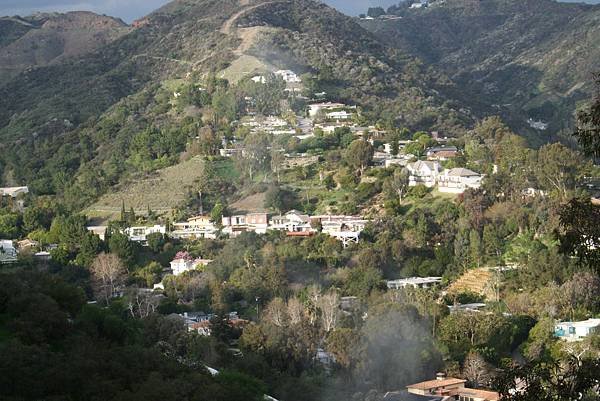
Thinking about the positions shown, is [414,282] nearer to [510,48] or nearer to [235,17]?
[235,17]

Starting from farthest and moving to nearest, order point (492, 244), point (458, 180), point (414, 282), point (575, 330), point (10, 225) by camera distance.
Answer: point (10, 225) → point (458, 180) → point (492, 244) → point (414, 282) → point (575, 330)

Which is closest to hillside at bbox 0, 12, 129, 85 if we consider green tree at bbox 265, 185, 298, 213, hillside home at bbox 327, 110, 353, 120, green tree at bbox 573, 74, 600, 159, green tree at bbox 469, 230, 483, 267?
hillside home at bbox 327, 110, 353, 120

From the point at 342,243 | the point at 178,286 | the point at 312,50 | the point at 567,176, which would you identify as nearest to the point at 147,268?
the point at 178,286

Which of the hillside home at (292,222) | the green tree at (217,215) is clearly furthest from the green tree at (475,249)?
the green tree at (217,215)

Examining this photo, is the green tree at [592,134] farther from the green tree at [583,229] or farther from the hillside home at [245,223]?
the hillside home at [245,223]

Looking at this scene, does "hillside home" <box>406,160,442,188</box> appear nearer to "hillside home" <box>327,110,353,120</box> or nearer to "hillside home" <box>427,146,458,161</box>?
"hillside home" <box>427,146,458,161</box>

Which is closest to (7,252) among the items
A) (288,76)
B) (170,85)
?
(288,76)
